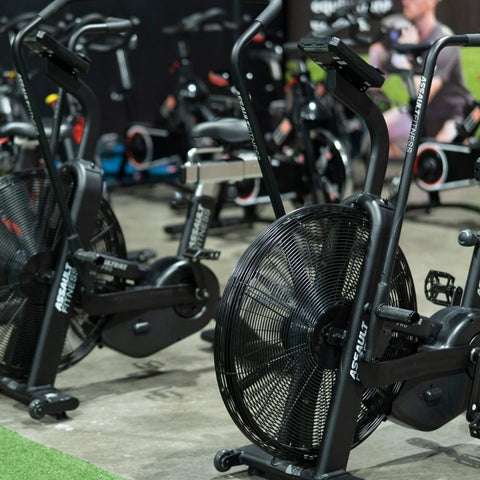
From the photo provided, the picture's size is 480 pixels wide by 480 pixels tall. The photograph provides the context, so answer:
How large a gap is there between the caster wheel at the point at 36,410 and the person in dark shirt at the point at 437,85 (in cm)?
461

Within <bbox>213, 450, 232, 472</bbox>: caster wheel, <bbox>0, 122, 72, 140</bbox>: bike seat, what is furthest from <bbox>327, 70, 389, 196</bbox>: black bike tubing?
<bbox>0, 122, 72, 140</bbox>: bike seat

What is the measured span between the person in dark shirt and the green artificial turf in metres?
4.84

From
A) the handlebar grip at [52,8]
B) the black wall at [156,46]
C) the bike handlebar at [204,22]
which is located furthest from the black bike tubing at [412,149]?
the black wall at [156,46]

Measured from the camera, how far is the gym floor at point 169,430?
3443 millimetres

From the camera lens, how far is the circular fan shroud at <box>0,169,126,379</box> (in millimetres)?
4043

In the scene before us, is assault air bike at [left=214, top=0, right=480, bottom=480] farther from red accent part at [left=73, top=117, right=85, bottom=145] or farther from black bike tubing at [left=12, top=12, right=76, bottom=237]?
red accent part at [left=73, top=117, right=85, bottom=145]

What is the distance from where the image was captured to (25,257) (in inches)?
159

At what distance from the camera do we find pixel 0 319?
4.04 metres

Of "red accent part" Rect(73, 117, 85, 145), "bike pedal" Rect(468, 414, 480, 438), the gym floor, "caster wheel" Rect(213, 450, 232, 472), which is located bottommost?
the gym floor

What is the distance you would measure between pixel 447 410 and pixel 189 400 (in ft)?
3.79

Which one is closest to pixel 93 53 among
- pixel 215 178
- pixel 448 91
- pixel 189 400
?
pixel 448 91

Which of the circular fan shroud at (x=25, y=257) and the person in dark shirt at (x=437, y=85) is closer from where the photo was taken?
the circular fan shroud at (x=25, y=257)

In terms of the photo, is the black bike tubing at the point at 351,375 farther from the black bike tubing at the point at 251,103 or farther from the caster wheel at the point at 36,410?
the caster wheel at the point at 36,410

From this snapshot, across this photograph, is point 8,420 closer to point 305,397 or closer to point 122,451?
point 122,451
